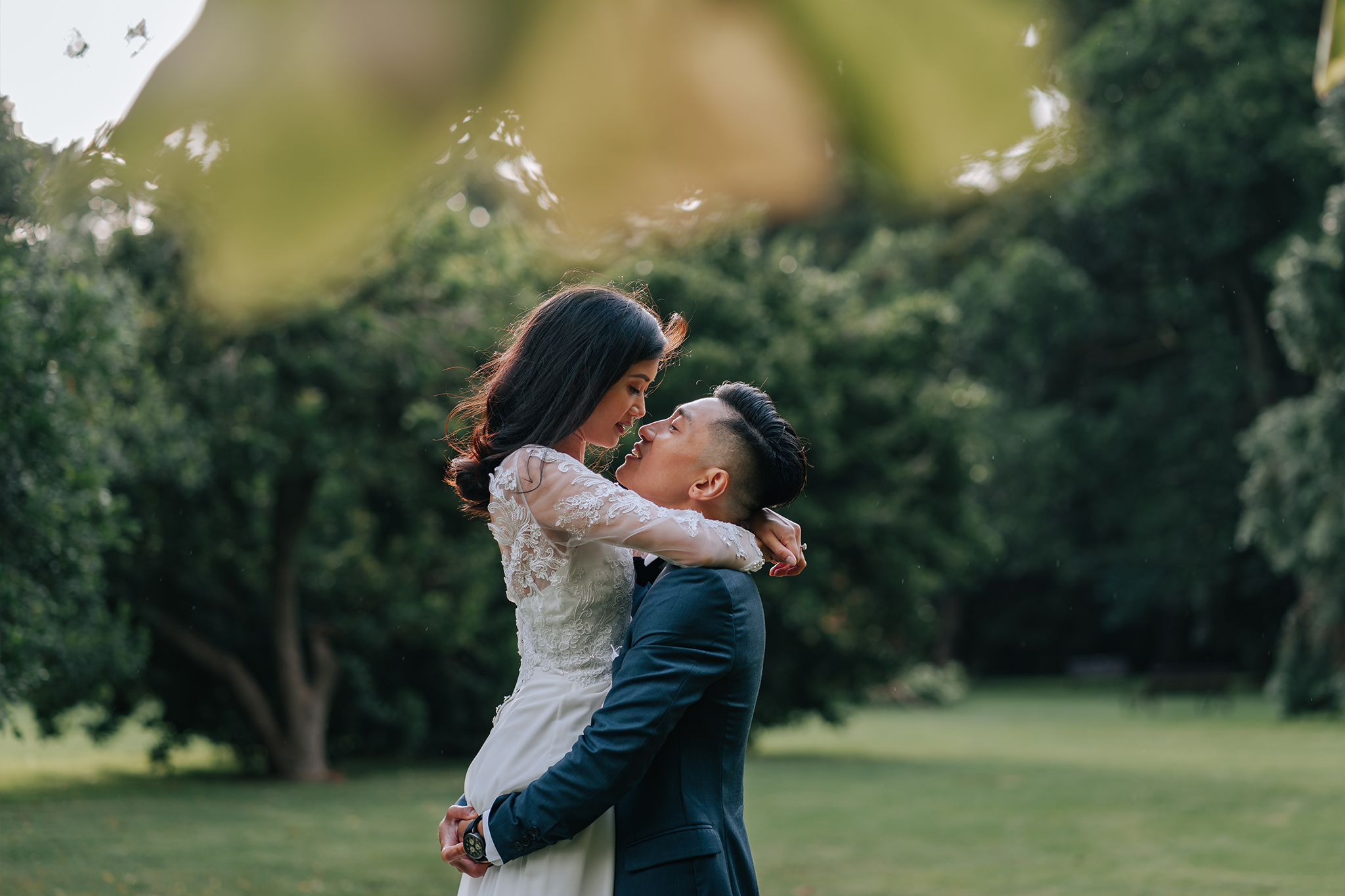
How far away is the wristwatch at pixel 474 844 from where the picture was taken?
1640 mm

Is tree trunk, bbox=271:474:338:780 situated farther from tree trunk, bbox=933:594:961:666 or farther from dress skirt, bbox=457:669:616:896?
tree trunk, bbox=933:594:961:666

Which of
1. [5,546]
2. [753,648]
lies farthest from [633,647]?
[5,546]

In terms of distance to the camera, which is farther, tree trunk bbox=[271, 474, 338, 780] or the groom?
tree trunk bbox=[271, 474, 338, 780]

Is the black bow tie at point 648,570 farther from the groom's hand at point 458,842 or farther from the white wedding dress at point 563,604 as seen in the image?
the groom's hand at point 458,842

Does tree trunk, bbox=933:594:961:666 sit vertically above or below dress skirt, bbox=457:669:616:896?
below

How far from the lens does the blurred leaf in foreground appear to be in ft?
1.46

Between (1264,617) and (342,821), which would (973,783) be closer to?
(342,821)

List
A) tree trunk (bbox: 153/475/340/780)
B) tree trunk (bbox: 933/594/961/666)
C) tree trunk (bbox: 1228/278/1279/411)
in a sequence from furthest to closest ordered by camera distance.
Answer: tree trunk (bbox: 933/594/961/666), tree trunk (bbox: 1228/278/1279/411), tree trunk (bbox: 153/475/340/780)

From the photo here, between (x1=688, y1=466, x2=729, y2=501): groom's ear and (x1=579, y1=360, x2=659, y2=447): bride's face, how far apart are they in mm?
130

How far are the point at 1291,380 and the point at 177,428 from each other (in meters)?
17.4

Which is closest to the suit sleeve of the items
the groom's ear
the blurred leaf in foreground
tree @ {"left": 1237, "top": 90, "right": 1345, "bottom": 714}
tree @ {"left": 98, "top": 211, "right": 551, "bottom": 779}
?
the groom's ear

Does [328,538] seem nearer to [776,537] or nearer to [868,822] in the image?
[868,822]

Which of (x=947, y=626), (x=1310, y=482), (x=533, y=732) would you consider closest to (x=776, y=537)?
(x=533, y=732)

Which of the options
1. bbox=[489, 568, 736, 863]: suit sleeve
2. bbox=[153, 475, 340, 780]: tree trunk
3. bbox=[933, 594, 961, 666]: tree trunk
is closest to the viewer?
bbox=[489, 568, 736, 863]: suit sleeve
